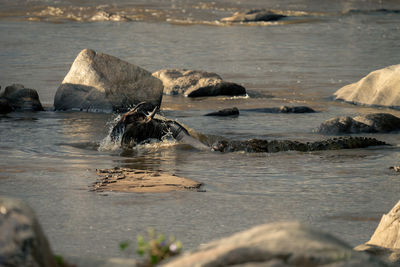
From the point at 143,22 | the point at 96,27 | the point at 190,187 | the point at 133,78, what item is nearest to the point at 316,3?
the point at 143,22

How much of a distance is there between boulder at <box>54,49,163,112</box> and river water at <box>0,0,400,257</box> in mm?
400

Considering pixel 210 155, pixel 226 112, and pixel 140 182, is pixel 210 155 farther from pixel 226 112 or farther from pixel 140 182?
pixel 226 112

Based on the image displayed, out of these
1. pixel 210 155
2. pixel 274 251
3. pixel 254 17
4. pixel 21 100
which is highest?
pixel 254 17

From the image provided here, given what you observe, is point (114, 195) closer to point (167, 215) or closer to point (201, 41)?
point (167, 215)

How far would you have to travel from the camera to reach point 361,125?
12.4 meters

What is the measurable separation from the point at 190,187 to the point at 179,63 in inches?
565

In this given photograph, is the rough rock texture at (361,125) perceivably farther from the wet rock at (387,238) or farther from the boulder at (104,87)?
the wet rock at (387,238)

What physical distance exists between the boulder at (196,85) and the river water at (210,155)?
0.43 meters

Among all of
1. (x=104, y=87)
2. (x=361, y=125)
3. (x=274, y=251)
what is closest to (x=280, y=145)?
(x=361, y=125)

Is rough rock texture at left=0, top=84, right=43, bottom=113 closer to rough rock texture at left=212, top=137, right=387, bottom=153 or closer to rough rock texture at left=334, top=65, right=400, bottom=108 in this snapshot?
rough rock texture at left=212, top=137, right=387, bottom=153

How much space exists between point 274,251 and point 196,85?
13.8 m

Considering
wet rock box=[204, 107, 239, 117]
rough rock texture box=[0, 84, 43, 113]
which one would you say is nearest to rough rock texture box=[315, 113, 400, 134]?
wet rock box=[204, 107, 239, 117]

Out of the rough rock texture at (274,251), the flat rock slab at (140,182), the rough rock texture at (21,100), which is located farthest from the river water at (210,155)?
the rough rock texture at (274,251)

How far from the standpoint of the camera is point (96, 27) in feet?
113
